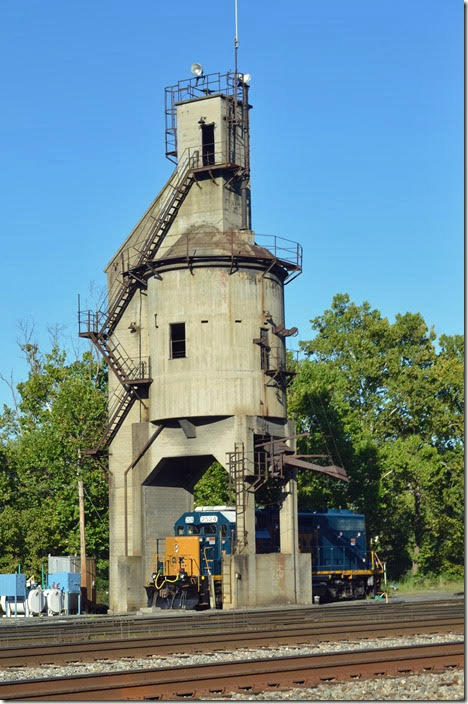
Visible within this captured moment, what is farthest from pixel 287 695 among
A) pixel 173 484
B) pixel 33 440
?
pixel 33 440

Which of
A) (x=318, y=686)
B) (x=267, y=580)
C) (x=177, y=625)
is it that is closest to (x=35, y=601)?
(x=267, y=580)

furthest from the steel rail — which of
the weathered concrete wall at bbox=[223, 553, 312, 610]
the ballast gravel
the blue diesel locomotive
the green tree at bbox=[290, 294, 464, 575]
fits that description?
the green tree at bbox=[290, 294, 464, 575]

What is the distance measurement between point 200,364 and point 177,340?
5.88ft

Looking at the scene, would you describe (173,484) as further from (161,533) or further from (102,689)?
(102,689)

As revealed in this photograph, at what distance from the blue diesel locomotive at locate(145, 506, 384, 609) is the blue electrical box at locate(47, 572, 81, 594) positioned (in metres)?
2.91

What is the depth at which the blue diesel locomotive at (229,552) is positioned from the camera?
42.6 metres

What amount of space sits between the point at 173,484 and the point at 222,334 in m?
7.68

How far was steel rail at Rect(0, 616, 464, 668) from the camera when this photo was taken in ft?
69.1

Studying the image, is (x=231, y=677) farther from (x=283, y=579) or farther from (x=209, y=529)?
(x=283, y=579)

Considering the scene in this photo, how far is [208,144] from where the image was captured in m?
49.5

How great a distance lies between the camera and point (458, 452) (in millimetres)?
75438

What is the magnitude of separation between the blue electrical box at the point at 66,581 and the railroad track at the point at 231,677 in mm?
26469

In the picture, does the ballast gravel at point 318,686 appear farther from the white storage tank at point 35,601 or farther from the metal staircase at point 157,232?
the metal staircase at point 157,232

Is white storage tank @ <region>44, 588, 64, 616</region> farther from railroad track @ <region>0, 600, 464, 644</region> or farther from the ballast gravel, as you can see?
the ballast gravel
